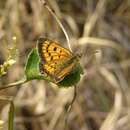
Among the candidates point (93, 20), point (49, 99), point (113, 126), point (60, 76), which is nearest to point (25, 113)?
point (49, 99)

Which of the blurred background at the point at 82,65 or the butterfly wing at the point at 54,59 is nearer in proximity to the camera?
the butterfly wing at the point at 54,59

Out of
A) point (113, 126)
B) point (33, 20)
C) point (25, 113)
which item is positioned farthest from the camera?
point (33, 20)

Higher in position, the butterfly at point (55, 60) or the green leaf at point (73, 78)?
the butterfly at point (55, 60)

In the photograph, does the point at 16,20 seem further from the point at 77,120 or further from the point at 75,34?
the point at 77,120

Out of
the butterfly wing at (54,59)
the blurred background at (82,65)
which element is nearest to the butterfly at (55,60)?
the butterfly wing at (54,59)

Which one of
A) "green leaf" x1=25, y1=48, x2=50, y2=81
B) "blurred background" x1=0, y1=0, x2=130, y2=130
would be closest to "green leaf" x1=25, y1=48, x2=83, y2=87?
"green leaf" x1=25, y1=48, x2=50, y2=81

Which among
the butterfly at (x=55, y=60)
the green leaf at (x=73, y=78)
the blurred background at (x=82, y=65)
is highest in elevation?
the butterfly at (x=55, y=60)

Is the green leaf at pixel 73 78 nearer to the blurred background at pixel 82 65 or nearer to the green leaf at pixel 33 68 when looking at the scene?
the green leaf at pixel 33 68
